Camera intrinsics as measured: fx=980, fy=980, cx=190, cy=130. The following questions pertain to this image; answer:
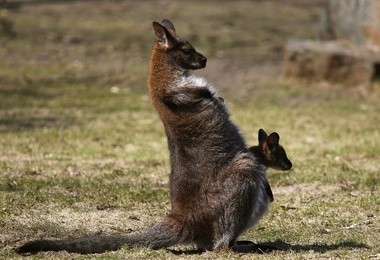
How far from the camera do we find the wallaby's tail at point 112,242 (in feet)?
19.6

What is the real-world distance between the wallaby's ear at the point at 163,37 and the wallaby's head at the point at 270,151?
938 millimetres

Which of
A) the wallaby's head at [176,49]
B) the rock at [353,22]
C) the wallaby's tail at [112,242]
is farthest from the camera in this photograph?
the rock at [353,22]

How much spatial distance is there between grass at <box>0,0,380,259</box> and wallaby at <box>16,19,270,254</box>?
0.33ft

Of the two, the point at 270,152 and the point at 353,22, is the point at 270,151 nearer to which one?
the point at 270,152

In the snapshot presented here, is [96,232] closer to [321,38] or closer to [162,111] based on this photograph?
[162,111]

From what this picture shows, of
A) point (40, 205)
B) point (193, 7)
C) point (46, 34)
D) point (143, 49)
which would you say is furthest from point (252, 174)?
point (193, 7)

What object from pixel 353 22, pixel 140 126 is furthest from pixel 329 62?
pixel 140 126

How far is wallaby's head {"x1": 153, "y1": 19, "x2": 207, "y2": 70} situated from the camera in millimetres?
6668

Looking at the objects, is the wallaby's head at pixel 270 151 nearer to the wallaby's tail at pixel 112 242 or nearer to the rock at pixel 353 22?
the wallaby's tail at pixel 112 242

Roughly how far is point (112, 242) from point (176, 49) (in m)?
1.43

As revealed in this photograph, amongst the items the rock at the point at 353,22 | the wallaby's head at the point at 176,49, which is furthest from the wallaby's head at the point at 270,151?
the rock at the point at 353,22

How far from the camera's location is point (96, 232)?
22.8ft

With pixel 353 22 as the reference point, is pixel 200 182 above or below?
below

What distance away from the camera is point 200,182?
20.4 feet
